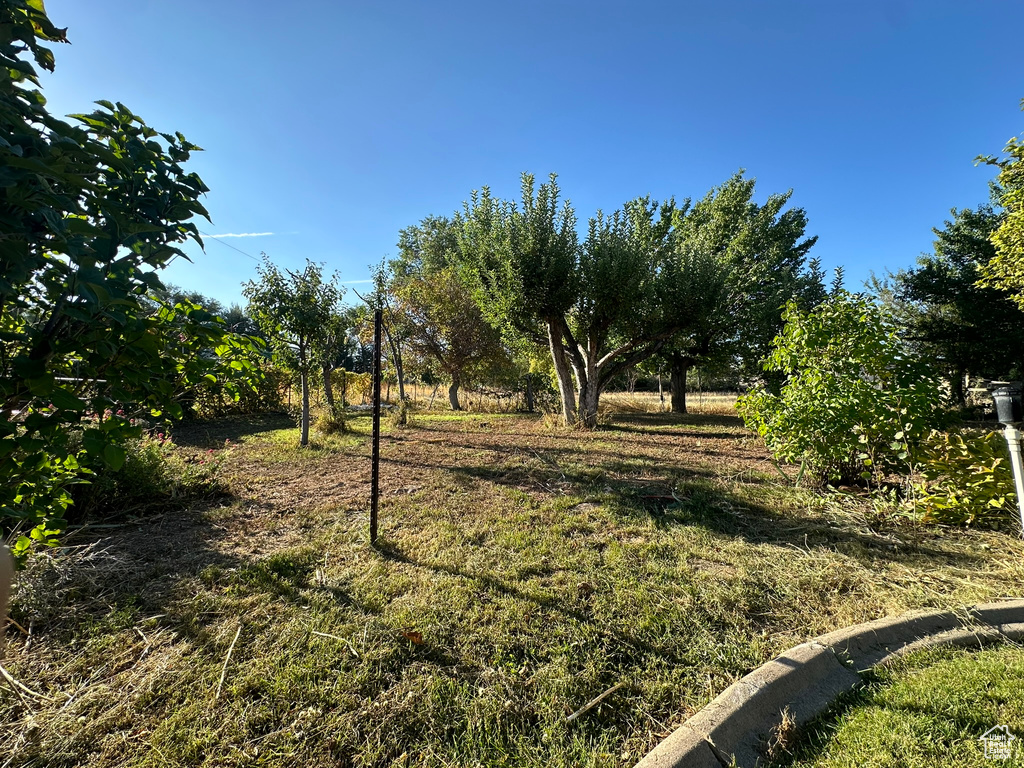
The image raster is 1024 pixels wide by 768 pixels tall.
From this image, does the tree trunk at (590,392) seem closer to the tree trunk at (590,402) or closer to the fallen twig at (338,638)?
the tree trunk at (590,402)

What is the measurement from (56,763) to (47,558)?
1728mm

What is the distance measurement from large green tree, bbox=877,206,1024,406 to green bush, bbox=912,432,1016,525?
13.4 metres

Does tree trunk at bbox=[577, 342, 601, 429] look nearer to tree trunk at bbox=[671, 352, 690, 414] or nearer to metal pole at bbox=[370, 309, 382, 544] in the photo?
tree trunk at bbox=[671, 352, 690, 414]

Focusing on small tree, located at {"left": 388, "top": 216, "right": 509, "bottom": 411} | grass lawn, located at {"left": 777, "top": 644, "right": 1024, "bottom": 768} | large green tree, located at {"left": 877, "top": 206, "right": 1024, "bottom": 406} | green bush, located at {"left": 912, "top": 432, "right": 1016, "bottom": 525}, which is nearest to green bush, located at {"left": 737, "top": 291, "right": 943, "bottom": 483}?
green bush, located at {"left": 912, "top": 432, "right": 1016, "bottom": 525}

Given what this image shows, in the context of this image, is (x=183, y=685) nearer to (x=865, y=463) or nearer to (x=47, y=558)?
(x=47, y=558)

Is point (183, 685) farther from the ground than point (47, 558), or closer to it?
closer to it

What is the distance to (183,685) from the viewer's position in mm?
1759

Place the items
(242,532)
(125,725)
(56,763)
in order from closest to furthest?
1. (56,763)
2. (125,725)
3. (242,532)

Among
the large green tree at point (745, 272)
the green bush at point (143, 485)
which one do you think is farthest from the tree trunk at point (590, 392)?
the green bush at point (143, 485)

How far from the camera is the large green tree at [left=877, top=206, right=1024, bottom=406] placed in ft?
44.2

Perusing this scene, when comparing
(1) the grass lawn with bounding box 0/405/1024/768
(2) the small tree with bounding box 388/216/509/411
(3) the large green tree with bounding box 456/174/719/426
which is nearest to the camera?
(1) the grass lawn with bounding box 0/405/1024/768

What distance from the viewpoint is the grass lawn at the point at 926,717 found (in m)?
1.44

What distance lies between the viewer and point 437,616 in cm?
228

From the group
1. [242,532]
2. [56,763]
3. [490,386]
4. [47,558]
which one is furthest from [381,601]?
[490,386]
